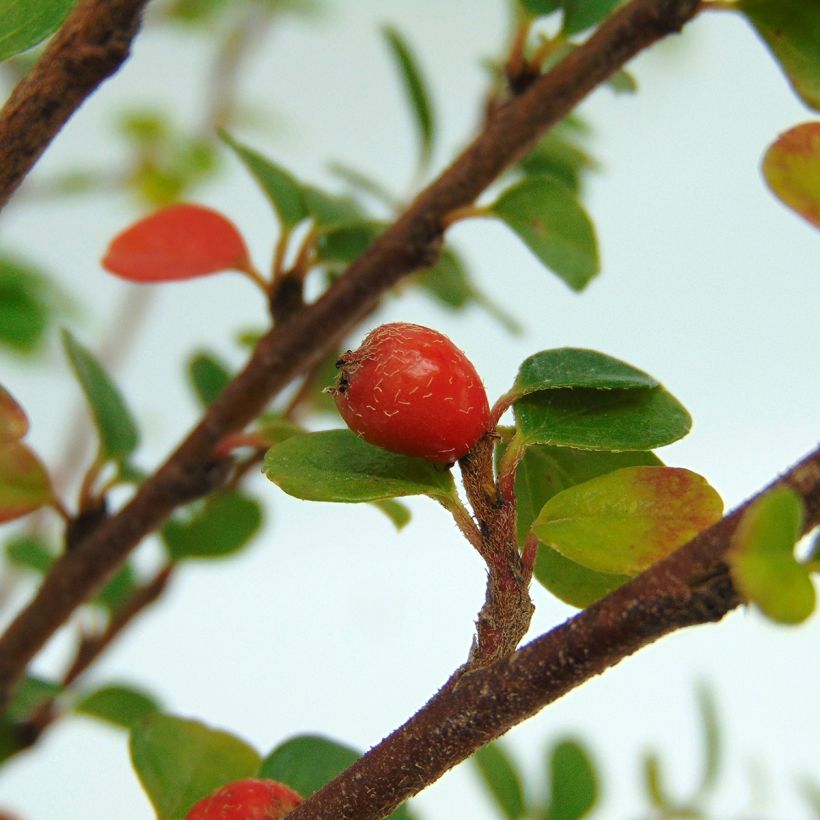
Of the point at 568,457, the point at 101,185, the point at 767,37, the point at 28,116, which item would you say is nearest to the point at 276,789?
the point at 568,457

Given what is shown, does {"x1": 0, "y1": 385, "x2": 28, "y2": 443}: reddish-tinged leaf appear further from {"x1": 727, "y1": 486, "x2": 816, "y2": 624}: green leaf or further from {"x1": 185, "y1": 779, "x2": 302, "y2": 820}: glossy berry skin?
{"x1": 727, "y1": 486, "x2": 816, "y2": 624}: green leaf

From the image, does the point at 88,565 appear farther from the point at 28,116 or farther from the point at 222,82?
the point at 222,82

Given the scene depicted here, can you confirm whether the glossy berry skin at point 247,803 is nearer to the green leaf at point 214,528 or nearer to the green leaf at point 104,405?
the green leaf at point 104,405

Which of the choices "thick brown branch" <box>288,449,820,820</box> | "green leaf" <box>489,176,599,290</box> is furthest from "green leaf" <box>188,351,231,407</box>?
"thick brown branch" <box>288,449,820,820</box>

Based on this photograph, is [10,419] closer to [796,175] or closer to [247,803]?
[247,803]

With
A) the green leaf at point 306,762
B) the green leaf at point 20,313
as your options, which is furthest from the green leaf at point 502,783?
the green leaf at point 20,313

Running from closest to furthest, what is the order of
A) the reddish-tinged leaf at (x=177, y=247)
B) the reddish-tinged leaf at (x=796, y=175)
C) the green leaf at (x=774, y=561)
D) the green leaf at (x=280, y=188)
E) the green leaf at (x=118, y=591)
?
the green leaf at (x=774, y=561) < the reddish-tinged leaf at (x=796, y=175) < the reddish-tinged leaf at (x=177, y=247) < the green leaf at (x=280, y=188) < the green leaf at (x=118, y=591)
